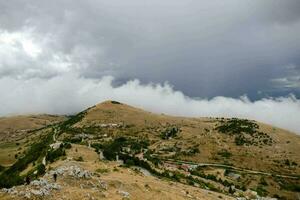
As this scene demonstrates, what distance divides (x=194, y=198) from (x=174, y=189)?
4.96 meters

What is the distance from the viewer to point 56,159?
8662 centimetres

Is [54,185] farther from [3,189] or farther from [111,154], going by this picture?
[111,154]

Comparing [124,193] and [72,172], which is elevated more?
[72,172]

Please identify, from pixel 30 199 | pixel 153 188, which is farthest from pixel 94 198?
pixel 153 188

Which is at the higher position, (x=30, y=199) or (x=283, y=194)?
(x=30, y=199)

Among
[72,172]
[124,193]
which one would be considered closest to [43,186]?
[72,172]

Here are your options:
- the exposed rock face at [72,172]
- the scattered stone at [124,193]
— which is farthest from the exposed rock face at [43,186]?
the scattered stone at [124,193]

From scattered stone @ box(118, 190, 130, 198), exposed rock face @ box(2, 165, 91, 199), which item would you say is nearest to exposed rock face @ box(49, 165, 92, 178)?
exposed rock face @ box(2, 165, 91, 199)

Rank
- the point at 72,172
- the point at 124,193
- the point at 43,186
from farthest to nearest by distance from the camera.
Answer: the point at 72,172, the point at 124,193, the point at 43,186

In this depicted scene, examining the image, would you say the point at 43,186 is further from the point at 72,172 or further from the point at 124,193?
the point at 124,193

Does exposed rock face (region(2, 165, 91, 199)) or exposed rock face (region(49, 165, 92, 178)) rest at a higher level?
exposed rock face (region(49, 165, 92, 178))

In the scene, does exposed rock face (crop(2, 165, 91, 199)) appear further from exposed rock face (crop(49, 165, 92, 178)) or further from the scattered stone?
the scattered stone

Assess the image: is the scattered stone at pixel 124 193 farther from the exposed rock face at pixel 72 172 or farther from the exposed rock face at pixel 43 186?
the exposed rock face at pixel 72 172

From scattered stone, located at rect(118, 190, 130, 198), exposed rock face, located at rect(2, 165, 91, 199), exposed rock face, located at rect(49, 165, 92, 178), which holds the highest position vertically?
exposed rock face, located at rect(49, 165, 92, 178)
